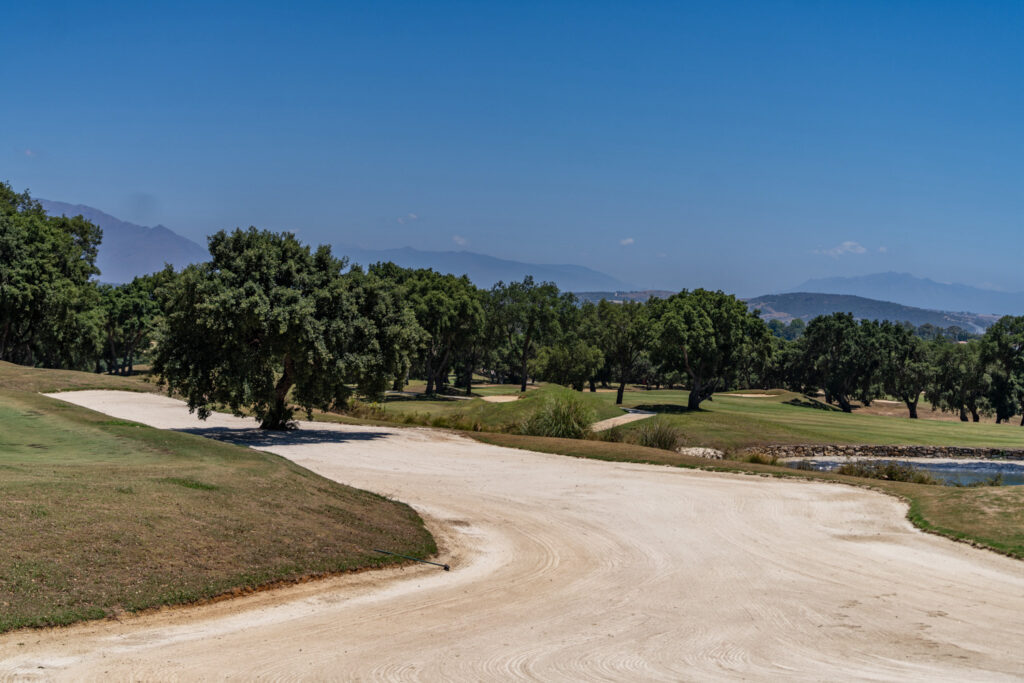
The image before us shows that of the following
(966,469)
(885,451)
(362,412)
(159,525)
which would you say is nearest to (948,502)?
(159,525)

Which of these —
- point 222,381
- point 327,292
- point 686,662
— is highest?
point 327,292

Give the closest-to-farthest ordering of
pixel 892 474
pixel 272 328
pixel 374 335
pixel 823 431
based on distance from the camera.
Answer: pixel 892 474, pixel 272 328, pixel 374 335, pixel 823 431

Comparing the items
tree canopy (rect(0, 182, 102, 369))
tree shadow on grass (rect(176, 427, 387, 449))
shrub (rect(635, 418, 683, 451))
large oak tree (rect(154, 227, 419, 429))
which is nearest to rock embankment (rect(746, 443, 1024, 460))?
shrub (rect(635, 418, 683, 451))

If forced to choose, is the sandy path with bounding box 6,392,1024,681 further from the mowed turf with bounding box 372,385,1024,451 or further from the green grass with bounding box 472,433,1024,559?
the mowed turf with bounding box 372,385,1024,451

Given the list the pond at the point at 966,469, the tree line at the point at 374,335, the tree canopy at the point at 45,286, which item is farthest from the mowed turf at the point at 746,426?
the tree canopy at the point at 45,286

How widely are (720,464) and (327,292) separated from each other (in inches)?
613

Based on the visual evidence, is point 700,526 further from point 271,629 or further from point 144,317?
point 144,317

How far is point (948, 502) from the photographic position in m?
20.0

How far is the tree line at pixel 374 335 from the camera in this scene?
29547 millimetres

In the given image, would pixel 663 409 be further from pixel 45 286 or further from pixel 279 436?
pixel 45 286

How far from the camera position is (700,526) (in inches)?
723

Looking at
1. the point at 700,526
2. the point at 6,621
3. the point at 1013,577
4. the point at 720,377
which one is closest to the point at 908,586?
the point at 1013,577

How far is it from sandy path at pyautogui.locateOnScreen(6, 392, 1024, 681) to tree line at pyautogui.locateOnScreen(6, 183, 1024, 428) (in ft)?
32.8

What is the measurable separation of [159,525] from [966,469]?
4053 cm
